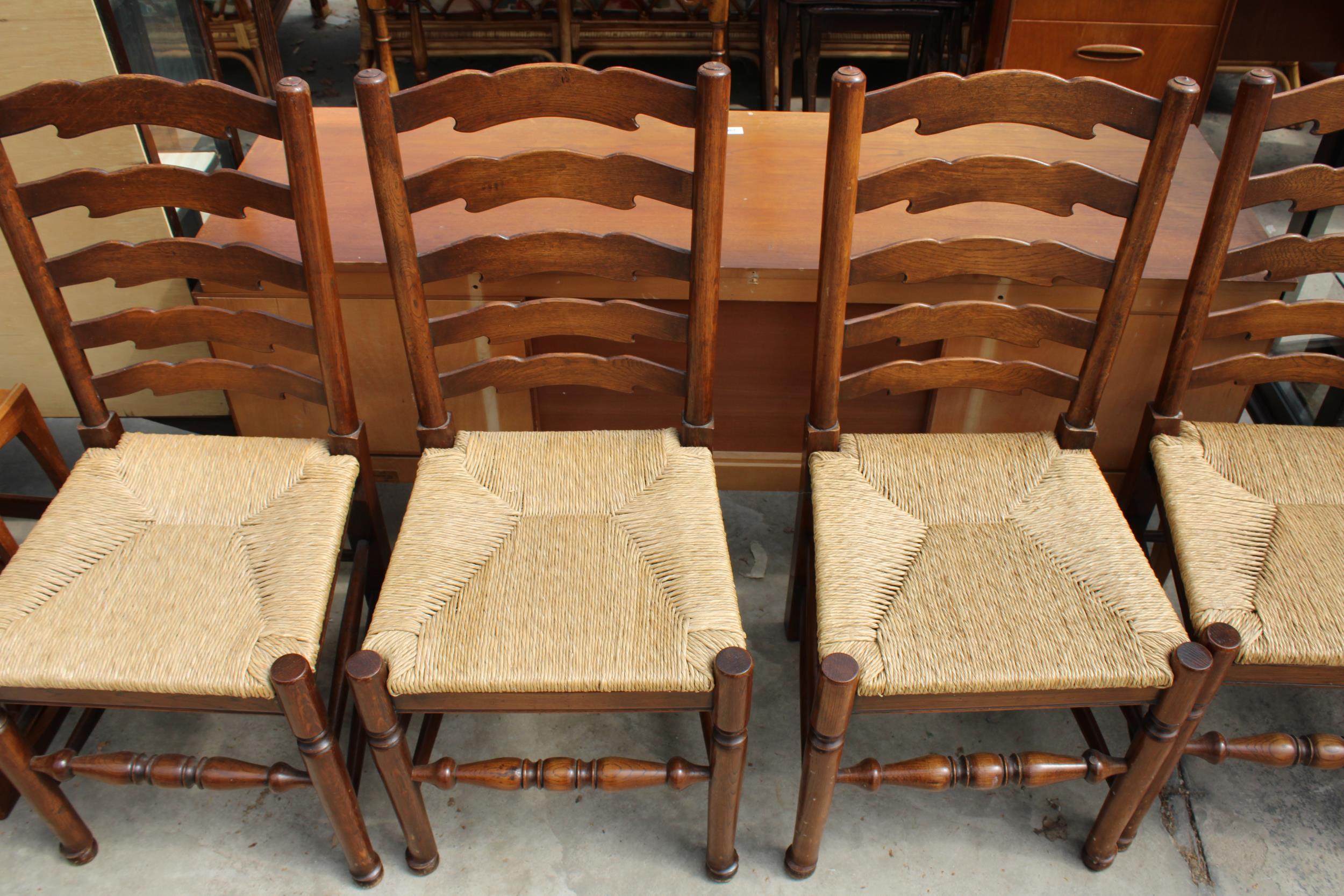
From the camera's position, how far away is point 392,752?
1.32 m

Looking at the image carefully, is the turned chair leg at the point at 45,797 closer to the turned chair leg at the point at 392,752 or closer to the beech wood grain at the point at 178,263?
the turned chair leg at the point at 392,752

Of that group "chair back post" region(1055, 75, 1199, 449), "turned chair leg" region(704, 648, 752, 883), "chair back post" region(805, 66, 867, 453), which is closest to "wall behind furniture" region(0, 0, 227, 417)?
"chair back post" region(805, 66, 867, 453)

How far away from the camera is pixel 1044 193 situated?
4.33 ft

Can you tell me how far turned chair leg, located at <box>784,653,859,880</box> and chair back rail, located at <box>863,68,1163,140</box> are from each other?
67cm

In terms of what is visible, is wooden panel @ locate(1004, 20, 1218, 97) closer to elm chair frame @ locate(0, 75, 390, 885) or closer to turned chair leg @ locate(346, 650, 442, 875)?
elm chair frame @ locate(0, 75, 390, 885)

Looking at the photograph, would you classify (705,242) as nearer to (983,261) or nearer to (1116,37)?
(983,261)

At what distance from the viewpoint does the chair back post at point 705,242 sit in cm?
122

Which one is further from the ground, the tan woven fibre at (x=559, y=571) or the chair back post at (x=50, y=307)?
the chair back post at (x=50, y=307)

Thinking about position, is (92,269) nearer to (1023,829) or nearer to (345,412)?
(345,412)

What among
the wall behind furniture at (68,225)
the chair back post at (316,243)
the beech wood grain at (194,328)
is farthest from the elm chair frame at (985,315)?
the wall behind furniture at (68,225)

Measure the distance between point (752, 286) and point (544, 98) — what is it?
543 millimetres

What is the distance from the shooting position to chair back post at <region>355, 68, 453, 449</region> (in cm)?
123

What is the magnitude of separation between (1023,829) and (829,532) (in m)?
0.60

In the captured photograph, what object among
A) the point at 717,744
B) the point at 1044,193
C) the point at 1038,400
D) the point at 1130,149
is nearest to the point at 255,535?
the point at 717,744
